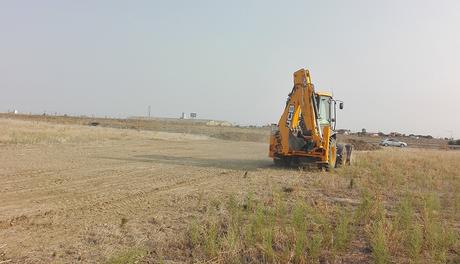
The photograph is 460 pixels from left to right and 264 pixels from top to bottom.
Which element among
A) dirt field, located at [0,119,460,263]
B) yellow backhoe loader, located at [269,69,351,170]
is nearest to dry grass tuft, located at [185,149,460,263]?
dirt field, located at [0,119,460,263]

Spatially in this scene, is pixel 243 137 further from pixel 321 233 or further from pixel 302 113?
pixel 321 233

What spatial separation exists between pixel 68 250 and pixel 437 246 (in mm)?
5045

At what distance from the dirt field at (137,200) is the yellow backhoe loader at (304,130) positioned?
2.56 feet

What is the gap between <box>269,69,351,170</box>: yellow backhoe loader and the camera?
1683 centimetres

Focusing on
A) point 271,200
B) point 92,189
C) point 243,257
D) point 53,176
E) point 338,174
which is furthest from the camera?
point 338,174

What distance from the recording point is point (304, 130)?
17.3 metres

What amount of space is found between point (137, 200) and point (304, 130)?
9099 millimetres

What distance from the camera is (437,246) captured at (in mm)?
6348

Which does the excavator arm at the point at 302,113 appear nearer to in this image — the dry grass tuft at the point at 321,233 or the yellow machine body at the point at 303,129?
the yellow machine body at the point at 303,129

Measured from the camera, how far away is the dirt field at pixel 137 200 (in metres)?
6.09

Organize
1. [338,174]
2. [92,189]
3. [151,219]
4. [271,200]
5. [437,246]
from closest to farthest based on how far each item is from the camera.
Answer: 1. [437,246]
2. [151,219]
3. [271,200]
4. [92,189]
5. [338,174]

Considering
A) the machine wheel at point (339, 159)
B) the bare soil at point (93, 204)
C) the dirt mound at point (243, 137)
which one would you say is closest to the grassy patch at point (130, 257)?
the bare soil at point (93, 204)

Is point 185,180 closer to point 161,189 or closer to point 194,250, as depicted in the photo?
point 161,189

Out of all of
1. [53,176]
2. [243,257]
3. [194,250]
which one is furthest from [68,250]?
[53,176]
